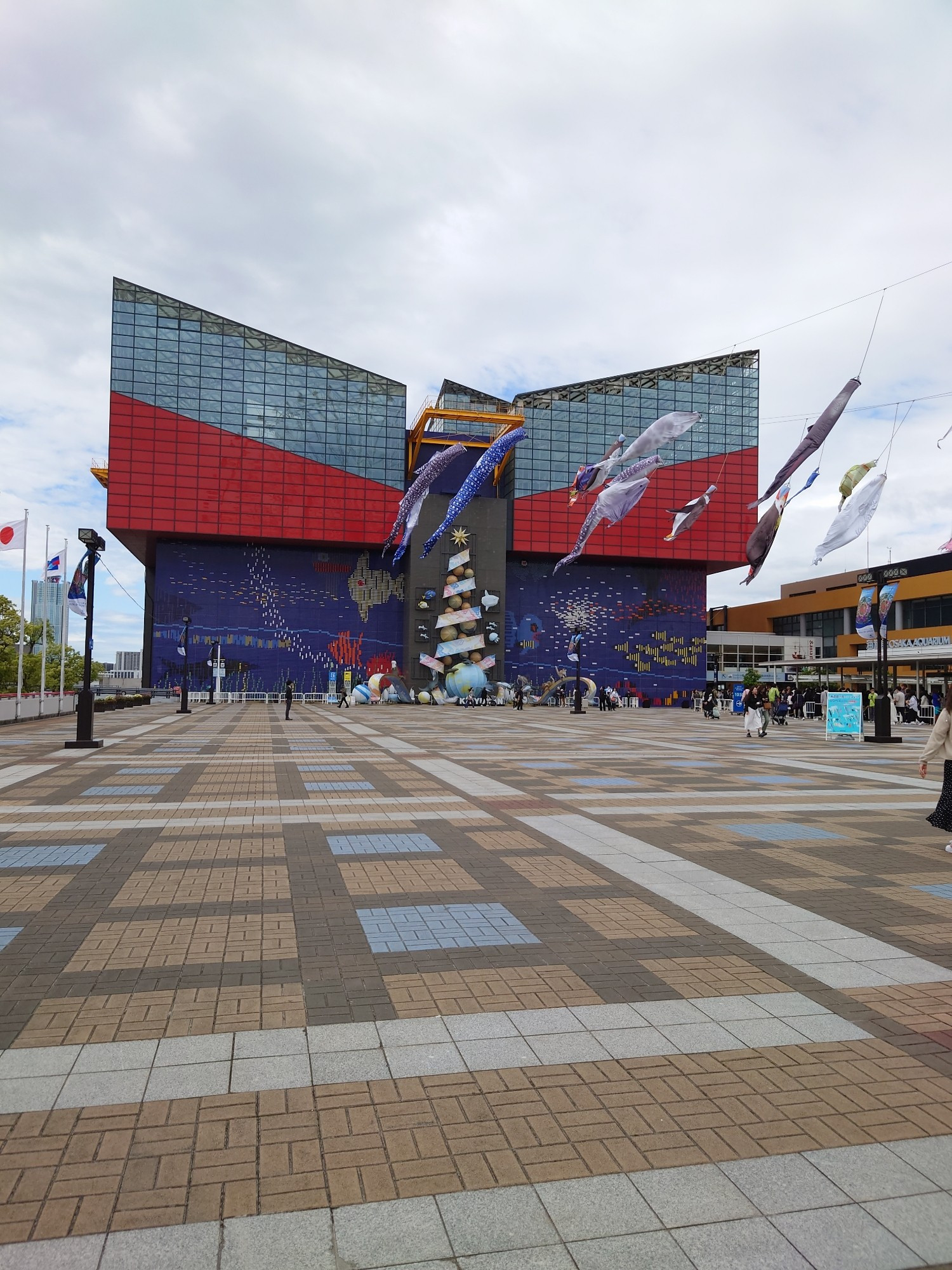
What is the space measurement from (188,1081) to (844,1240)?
264 centimetres

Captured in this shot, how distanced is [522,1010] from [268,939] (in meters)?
2.02

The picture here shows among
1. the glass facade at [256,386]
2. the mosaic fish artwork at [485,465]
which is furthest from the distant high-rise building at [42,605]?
the mosaic fish artwork at [485,465]

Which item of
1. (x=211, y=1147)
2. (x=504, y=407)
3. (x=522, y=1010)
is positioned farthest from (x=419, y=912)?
(x=504, y=407)

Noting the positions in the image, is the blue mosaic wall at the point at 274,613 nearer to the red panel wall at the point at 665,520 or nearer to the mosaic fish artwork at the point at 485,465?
the red panel wall at the point at 665,520

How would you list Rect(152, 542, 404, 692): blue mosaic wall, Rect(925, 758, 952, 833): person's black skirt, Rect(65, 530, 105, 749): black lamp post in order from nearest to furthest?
Rect(925, 758, 952, 833): person's black skirt → Rect(65, 530, 105, 749): black lamp post → Rect(152, 542, 404, 692): blue mosaic wall

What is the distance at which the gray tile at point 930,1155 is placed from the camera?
3.26 meters

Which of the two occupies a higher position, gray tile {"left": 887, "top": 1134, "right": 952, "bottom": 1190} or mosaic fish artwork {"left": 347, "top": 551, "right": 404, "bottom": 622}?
mosaic fish artwork {"left": 347, "top": 551, "right": 404, "bottom": 622}

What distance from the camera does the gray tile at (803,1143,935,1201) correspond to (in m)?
3.16

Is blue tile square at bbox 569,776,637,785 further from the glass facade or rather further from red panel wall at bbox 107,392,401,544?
the glass facade

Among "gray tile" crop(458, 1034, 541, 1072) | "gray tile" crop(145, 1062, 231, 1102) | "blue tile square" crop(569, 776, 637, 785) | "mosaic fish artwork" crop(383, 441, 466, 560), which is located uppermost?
"mosaic fish artwork" crop(383, 441, 466, 560)

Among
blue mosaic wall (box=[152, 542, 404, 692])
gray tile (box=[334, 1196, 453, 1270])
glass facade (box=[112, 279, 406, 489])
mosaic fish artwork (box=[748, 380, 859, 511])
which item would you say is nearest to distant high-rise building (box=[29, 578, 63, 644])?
blue mosaic wall (box=[152, 542, 404, 692])

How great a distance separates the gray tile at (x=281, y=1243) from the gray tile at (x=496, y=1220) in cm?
40

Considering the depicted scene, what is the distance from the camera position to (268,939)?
5945mm

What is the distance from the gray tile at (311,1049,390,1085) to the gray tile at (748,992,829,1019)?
2.13m
